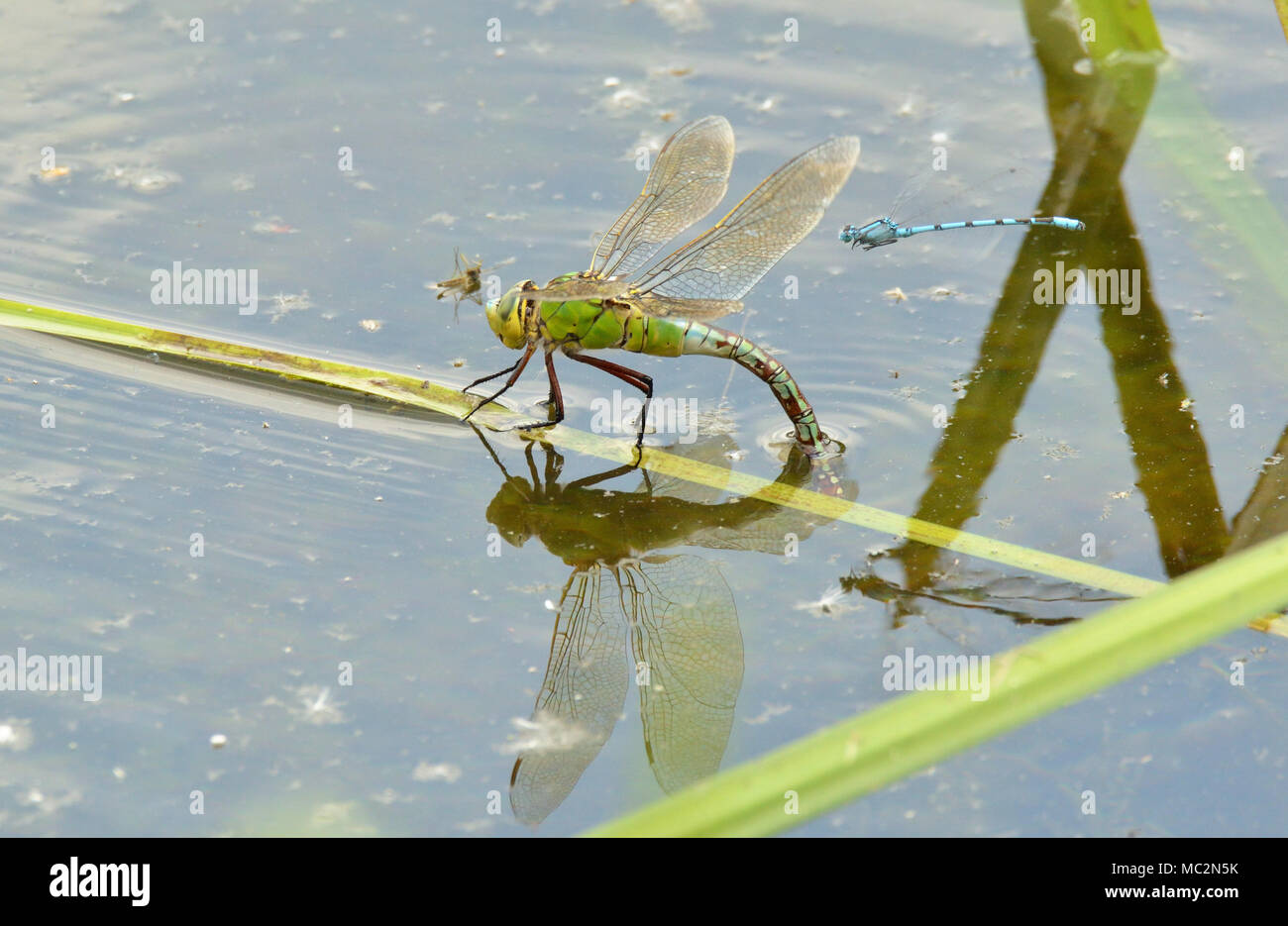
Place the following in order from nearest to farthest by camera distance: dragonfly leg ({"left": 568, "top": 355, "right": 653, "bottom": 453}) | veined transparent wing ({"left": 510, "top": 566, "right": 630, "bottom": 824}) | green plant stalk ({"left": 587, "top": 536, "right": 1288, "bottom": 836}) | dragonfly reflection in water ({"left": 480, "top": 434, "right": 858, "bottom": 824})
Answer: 1. green plant stalk ({"left": 587, "top": 536, "right": 1288, "bottom": 836})
2. veined transparent wing ({"left": 510, "top": 566, "right": 630, "bottom": 824})
3. dragonfly reflection in water ({"left": 480, "top": 434, "right": 858, "bottom": 824})
4. dragonfly leg ({"left": 568, "top": 355, "right": 653, "bottom": 453})

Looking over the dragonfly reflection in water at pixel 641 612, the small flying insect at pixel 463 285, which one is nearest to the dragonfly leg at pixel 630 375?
the dragonfly reflection in water at pixel 641 612

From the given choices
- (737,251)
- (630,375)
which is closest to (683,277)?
(737,251)

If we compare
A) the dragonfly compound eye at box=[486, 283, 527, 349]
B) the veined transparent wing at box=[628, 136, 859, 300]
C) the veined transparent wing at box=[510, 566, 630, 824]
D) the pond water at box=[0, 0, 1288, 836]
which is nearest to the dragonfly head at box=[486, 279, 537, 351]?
the dragonfly compound eye at box=[486, 283, 527, 349]

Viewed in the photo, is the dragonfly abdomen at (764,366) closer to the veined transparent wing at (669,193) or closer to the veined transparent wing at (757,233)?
the veined transparent wing at (757,233)

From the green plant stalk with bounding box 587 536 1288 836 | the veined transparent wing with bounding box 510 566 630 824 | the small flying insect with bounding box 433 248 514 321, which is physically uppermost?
the small flying insect with bounding box 433 248 514 321

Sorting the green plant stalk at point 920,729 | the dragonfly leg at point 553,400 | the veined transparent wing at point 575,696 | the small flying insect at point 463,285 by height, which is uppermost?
the small flying insect at point 463,285

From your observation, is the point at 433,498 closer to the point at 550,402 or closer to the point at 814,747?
the point at 550,402

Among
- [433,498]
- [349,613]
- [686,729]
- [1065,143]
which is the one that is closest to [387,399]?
[433,498]

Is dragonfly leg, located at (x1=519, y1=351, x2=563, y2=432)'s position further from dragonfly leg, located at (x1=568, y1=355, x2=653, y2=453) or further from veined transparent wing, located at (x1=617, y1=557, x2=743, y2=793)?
veined transparent wing, located at (x1=617, y1=557, x2=743, y2=793)
